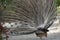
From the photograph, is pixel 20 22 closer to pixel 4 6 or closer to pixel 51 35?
pixel 4 6

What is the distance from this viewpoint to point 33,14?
127 cm

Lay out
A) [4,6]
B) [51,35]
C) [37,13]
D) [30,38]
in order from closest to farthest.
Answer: [4,6] < [37,13] < [30,38] < [51,35]

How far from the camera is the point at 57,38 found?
65.2 inches

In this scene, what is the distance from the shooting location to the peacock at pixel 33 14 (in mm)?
1213

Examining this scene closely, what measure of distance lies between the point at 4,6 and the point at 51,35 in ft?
2.16

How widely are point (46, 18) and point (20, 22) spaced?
208 millimetres

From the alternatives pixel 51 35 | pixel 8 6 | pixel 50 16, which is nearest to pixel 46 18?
pixel 50 16

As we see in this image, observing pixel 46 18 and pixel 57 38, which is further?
pixel 57 38

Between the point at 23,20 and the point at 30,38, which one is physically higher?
the point at 23,20

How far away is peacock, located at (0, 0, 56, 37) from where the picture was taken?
3.98 feet

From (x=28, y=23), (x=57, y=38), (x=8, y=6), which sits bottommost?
(x=57, y=38)

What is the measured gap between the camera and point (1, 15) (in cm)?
117

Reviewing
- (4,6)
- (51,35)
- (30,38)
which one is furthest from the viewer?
(51,35)

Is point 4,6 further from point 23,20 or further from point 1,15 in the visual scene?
point 23,20
